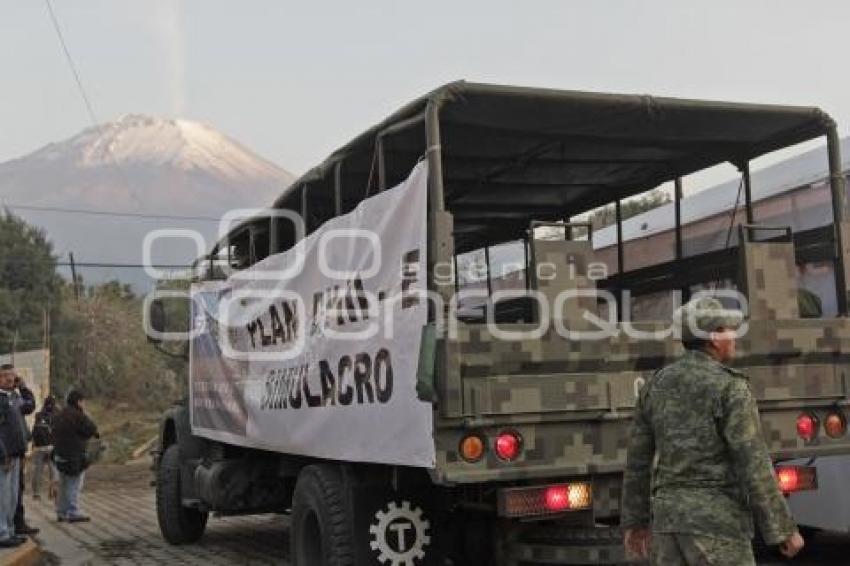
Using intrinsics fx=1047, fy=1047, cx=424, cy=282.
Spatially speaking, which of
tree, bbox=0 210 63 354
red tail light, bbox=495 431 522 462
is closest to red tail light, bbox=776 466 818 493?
red tail light, bbox=495 431 522 462

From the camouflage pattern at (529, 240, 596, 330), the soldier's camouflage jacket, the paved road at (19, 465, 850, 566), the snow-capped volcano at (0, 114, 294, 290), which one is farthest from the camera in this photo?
the snow-capped volcano at (0, 114, 294, 290)

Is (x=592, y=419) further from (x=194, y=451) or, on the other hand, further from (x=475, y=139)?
(x=194, y=451)

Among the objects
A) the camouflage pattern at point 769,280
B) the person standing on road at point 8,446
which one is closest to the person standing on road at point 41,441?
the person standing on road at point 8,446

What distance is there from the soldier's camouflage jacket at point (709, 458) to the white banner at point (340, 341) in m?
1.15

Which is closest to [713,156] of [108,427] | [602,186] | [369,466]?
[602,186]

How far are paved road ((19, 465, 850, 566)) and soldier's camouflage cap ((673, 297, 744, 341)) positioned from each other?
186 inches

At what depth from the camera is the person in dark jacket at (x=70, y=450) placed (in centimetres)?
1298

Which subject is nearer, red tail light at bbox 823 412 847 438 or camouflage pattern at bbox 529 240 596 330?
camouflage pattern at bbox 529 240 596 330

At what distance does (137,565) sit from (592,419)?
18.2ft

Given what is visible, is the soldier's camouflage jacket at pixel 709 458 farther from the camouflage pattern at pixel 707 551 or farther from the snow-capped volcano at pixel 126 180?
the snow-capped volcano at pixel 126 180

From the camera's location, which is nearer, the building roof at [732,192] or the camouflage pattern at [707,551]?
the camouflage pattern at [707,551]

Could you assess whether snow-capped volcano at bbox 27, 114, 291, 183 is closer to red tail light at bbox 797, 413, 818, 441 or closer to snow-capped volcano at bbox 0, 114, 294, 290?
snow-capped volcano at bbox 0, 114, 294, 290

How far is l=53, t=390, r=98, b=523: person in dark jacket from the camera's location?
42.6 feet

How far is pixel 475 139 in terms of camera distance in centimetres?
632
